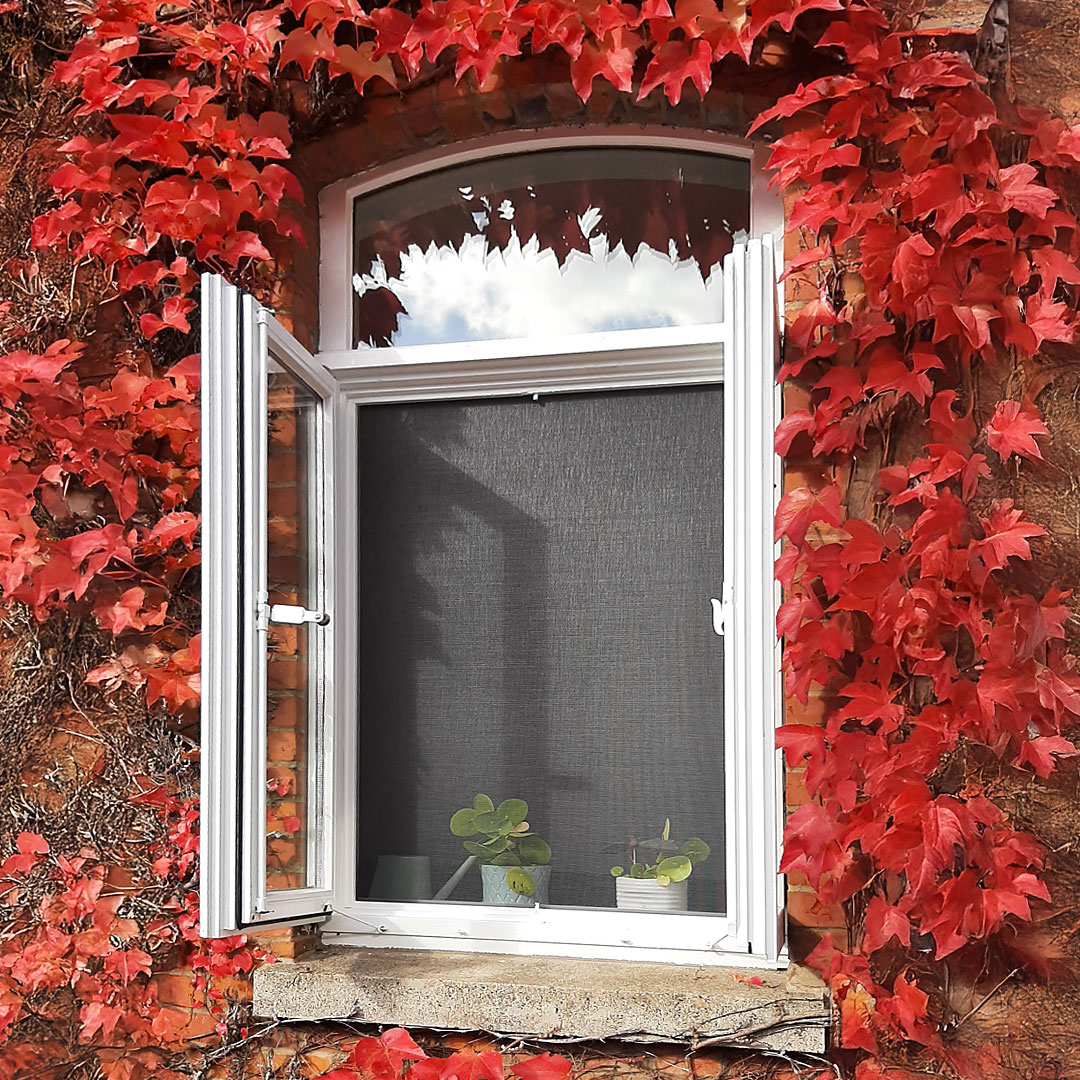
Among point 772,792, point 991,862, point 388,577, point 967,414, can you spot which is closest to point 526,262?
point 388,577

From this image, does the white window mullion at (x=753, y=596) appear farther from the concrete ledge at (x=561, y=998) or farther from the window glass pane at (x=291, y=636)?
the window glass pane at (x=291, y=636)

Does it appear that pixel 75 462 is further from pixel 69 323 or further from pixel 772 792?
pixel 772 792

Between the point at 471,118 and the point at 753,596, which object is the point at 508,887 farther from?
the point at 471,118

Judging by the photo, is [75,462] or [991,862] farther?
[75,462]

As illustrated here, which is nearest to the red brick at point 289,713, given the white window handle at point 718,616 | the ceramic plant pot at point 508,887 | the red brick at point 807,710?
the ceramic plant pot at point 508,887

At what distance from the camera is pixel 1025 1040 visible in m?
2.37

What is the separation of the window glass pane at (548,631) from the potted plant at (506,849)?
2cm

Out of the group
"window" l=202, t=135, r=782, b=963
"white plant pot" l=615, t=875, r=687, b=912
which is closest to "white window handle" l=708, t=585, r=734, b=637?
"window" l=202, t=135, r=782, b=963

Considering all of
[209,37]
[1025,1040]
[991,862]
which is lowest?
[1025,1040]

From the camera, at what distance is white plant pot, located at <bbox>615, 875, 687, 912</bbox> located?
2604mm

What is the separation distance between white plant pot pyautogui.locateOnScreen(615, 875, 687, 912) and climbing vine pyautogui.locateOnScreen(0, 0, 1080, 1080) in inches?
13.5

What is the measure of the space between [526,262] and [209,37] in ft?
2.95

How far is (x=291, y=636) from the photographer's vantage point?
2557 mm

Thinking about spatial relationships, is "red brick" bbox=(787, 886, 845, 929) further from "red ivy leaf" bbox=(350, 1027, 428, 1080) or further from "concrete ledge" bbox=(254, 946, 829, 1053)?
"red ivy leaf" bbox=(350, 1027, 428, 1080)
